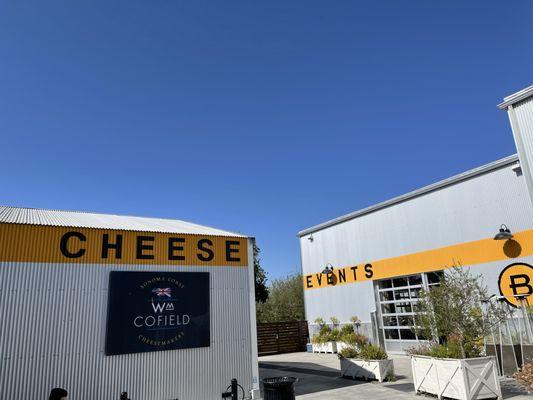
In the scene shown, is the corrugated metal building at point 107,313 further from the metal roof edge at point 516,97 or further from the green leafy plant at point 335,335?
the green leafy plant at point 335,335

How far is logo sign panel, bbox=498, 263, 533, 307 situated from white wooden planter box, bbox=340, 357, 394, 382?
509cm

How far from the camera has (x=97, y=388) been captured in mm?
9852

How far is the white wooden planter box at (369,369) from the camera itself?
1248 cm

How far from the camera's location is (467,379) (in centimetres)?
940

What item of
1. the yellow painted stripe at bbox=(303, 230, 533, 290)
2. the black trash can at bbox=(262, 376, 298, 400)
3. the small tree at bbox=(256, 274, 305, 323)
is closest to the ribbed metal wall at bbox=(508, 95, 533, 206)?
the yellow painted stripe at bbox=(303, 230, 533, 290)

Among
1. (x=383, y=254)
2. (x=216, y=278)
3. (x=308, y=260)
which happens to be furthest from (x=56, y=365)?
(x=308, y=260)

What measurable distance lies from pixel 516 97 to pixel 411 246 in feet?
27.8

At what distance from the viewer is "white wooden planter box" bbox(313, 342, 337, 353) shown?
21.4 m

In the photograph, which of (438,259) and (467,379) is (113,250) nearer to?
(467,379)

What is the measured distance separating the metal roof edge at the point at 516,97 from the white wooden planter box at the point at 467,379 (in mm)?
6983

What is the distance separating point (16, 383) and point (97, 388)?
5.59ft

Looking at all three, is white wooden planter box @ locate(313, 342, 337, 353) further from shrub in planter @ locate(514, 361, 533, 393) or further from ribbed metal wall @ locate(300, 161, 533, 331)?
shrub in planter @ locate(514, 361, 533, 393)

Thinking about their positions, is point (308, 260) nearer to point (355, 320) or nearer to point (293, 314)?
point (355, 320)

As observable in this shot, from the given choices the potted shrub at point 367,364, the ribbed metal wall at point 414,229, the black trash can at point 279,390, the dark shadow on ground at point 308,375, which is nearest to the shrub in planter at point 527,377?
the black trash can at point 279,390
